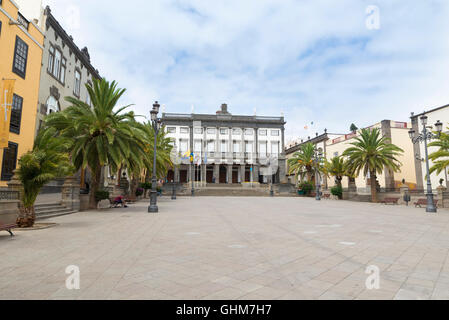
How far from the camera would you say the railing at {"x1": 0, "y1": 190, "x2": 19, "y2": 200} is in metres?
9.13

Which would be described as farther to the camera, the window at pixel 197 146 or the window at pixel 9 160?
the window at pixel 197 146

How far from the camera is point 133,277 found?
4102mm

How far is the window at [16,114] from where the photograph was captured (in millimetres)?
16375

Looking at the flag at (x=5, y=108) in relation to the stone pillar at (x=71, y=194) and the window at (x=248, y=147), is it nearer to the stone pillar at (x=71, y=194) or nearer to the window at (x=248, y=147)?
the stone pillar at (x=71, y=194)

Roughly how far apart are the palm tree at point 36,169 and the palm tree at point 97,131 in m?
4.93

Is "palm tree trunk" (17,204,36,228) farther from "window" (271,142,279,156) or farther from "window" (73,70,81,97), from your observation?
"window" (271,142,279,156)

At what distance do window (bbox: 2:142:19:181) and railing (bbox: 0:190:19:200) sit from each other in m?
8.16

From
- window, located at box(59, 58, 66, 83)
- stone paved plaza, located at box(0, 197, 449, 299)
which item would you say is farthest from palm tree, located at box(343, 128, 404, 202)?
window, located at box(59, 58, 66, 83)

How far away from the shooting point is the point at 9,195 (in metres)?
9.33

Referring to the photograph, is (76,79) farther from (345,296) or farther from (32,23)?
(345,296)

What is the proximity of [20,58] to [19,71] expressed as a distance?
0.92m


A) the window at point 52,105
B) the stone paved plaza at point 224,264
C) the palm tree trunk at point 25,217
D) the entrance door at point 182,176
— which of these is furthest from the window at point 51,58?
the entrance door at point 182,176
